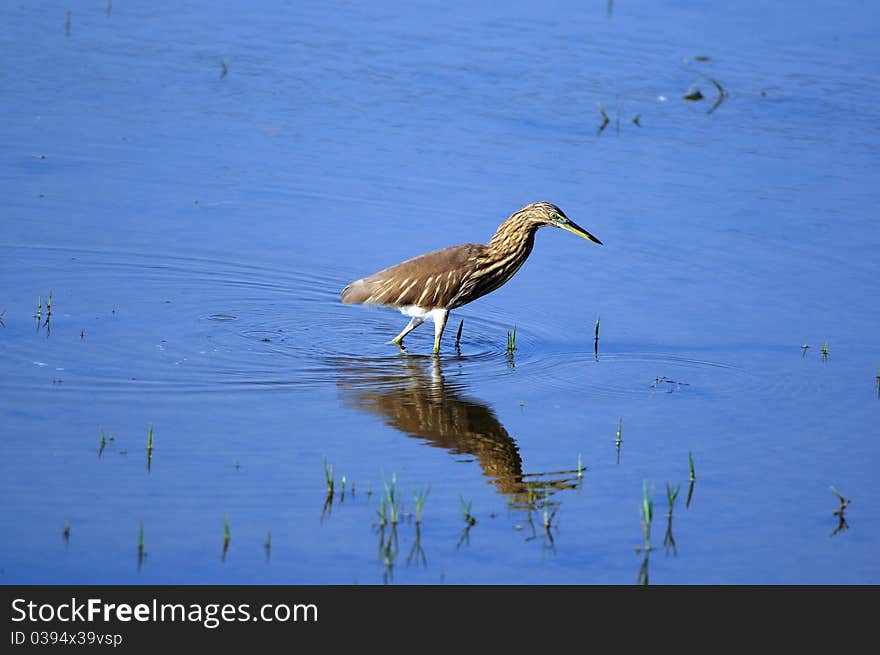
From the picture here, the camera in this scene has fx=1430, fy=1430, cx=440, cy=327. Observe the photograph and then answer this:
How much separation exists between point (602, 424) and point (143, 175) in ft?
21.8

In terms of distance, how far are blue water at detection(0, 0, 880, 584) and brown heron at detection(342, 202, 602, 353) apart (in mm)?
396

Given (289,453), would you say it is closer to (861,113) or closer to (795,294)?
(795,294)

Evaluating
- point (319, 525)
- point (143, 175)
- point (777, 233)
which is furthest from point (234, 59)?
point (319, 525)

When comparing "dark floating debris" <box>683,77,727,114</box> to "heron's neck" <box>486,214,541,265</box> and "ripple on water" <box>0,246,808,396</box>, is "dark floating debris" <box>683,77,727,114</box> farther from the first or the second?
"heron's neck" <box>486,214,541,265</box>

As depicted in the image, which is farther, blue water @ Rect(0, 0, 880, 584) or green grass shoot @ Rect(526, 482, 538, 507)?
green grass shoot @ Rect(526, 482, 538, 507)

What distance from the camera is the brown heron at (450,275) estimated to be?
37.5 ft

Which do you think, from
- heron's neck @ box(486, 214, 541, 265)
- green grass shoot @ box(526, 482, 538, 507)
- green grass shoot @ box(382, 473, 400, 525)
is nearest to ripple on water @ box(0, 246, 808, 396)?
heron's neck @ box(486, 214, 541, 265)

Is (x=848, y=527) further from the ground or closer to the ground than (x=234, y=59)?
closer to the ground

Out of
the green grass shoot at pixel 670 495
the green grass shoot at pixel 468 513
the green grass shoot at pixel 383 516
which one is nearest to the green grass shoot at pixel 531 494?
the green grass shoot at pixel 468 513

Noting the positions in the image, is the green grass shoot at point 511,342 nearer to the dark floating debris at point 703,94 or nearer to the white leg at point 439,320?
the white leg at point 439,320

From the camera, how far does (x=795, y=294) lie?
12.6m

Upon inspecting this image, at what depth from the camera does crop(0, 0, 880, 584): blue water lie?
25.5ft

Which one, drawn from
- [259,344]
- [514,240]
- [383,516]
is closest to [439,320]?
[514,240]

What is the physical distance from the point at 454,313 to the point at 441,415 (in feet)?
9.51
